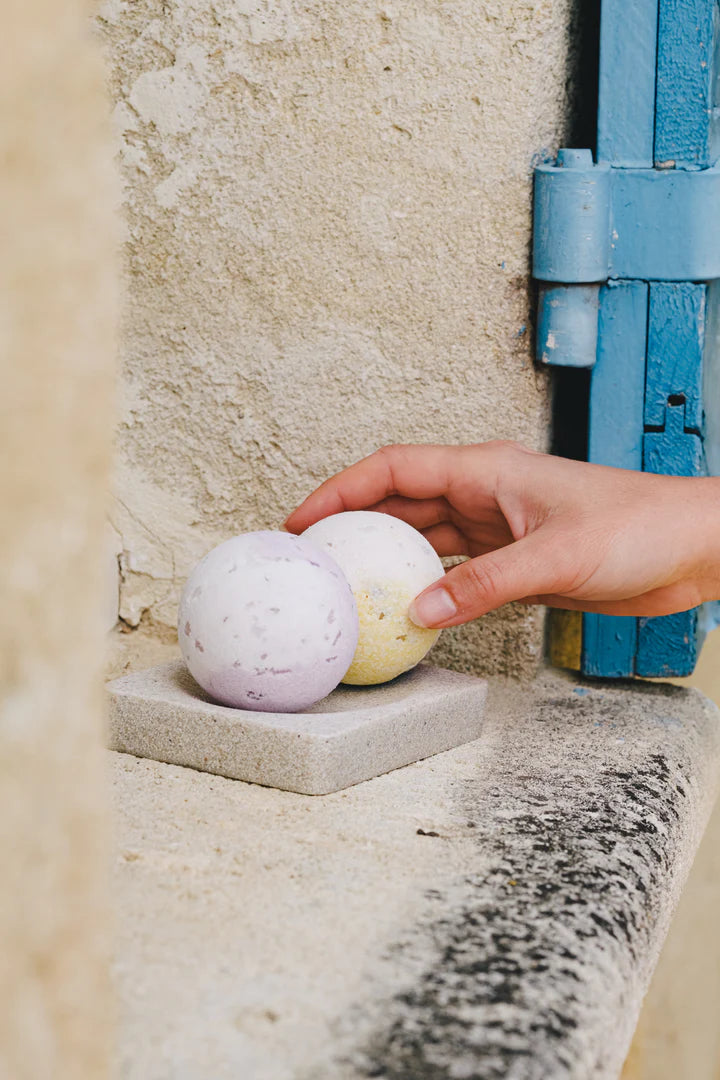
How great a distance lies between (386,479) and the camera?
144 cm

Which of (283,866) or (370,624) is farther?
(370,624)

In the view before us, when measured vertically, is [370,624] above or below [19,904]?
below

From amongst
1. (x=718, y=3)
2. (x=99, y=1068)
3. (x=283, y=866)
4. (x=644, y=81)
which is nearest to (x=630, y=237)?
(x=644, y=81)

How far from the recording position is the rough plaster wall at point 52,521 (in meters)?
0.48

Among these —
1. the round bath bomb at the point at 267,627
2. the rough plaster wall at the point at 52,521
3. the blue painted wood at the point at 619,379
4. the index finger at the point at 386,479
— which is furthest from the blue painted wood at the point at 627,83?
the rough plaster wall at the point at 52,521

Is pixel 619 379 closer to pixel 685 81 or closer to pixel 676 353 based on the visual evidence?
pixel 676 353

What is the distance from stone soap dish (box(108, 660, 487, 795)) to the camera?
1105mm

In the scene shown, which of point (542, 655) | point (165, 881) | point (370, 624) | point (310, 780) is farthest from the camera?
point (542, 655)

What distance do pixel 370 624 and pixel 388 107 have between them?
669mm

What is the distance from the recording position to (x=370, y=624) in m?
1.24

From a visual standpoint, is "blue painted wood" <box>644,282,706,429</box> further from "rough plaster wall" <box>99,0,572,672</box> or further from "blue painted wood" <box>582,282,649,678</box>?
"rough plaster wall" <box>99,0,572,672</box>

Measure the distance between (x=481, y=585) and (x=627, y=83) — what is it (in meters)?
0.68

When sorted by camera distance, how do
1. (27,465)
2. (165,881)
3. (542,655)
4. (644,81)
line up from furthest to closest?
1. (542,655)
2. (644,81)
3. (165,881)
4. (27,465)

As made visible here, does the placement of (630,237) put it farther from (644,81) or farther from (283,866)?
(283,866)
